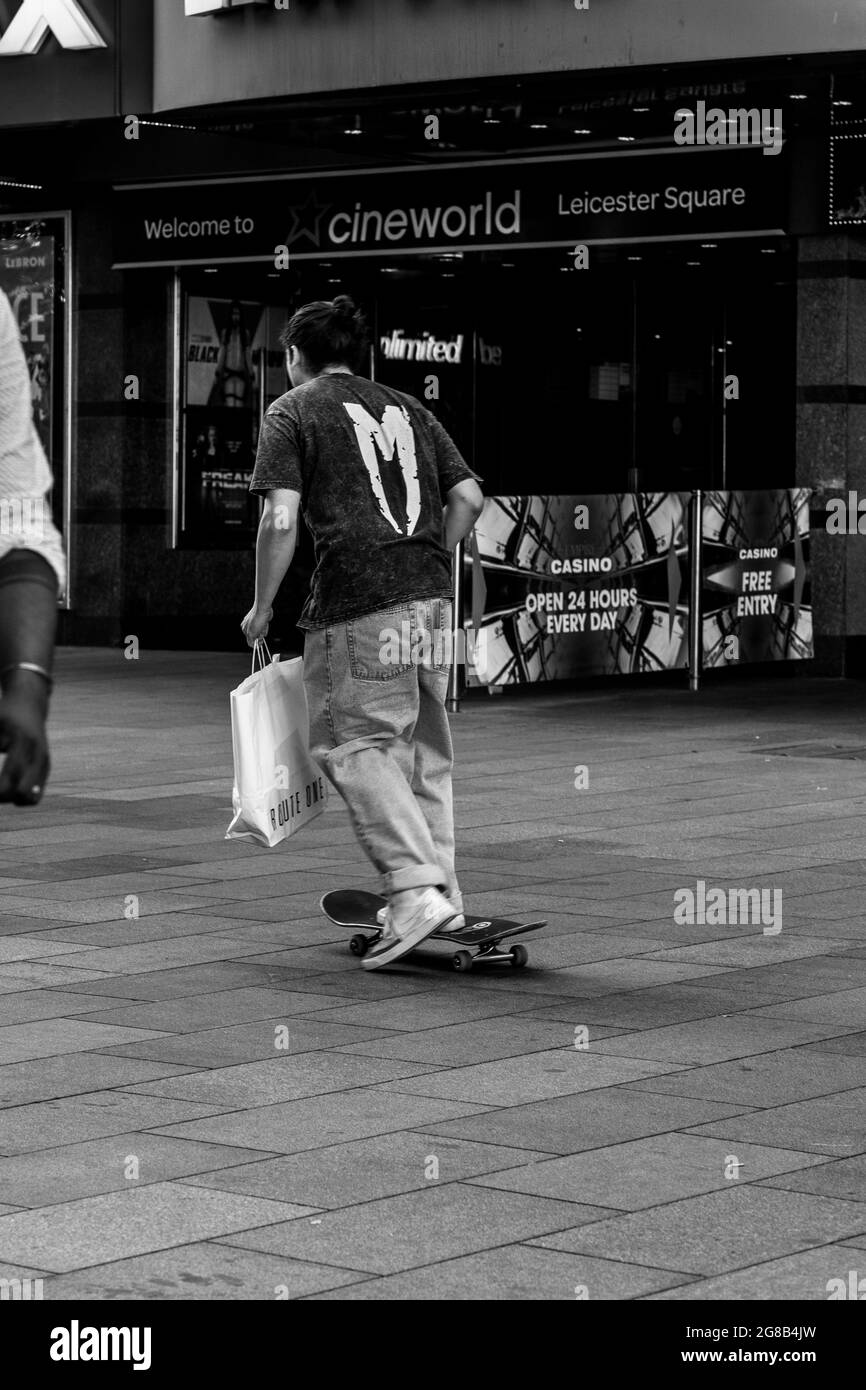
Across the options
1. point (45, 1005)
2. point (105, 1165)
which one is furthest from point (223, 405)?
point (105, 1165)

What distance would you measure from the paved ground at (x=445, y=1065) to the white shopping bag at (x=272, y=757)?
44 cm

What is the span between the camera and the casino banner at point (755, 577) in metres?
16.0

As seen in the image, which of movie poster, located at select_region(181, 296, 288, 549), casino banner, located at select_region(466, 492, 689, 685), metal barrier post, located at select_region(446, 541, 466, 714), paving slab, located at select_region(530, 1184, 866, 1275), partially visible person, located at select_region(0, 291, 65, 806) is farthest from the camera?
movie poster, located at select_region(181, 296, 288, 549)

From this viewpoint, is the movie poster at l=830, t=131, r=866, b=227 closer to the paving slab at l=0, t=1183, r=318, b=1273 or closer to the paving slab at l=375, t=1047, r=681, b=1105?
the paving slab at l=375, t=1047, r=681, b=1105

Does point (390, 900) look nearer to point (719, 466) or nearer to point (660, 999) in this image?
point (660, 999)

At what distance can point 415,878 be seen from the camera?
6.78 m

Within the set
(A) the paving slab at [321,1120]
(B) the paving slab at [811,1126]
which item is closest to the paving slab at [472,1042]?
(A) the paving slab at [321,1120]

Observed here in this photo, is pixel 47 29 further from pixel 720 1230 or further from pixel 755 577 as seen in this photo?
pixel 720 1230

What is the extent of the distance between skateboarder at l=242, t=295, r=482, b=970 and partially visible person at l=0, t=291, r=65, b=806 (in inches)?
144

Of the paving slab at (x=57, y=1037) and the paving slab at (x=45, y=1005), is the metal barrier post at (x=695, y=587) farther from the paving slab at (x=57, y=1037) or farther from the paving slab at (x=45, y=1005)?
the paving slab at (x=57, y=1037)

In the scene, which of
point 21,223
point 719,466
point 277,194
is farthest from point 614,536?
point 21,223

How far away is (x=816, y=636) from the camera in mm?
16891

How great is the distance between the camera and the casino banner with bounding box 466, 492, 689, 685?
571 inches

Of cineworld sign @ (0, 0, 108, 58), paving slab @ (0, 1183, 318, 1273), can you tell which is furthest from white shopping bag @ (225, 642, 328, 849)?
cineworld sign @ (0, 0, 108, 58)
